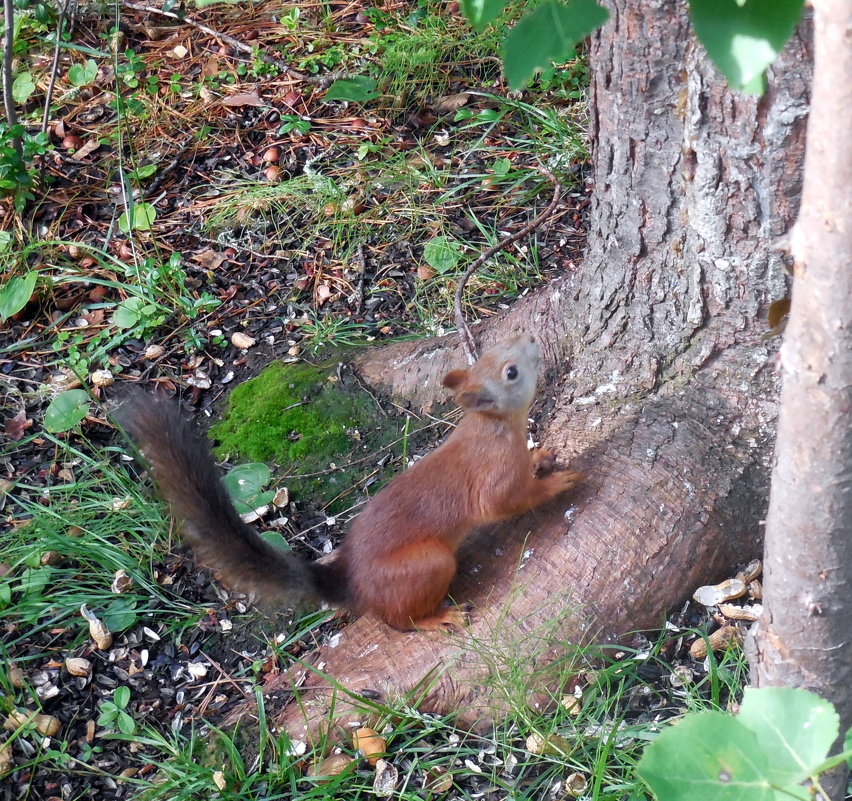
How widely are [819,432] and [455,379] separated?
4.76 ft

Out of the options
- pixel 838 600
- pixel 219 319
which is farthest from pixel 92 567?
pixel 838 600

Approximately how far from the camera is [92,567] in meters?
2.64

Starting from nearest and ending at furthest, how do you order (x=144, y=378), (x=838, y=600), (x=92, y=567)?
(x=838, y=600) < (x=92, y=567) < (x=144, y=378)

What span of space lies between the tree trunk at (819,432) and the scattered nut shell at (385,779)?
898 mm

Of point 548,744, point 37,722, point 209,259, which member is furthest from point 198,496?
point 209,259

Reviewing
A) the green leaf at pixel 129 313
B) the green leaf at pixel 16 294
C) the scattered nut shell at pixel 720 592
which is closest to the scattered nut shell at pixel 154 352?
the green leaf at pixel 129 313

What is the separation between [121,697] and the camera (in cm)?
234

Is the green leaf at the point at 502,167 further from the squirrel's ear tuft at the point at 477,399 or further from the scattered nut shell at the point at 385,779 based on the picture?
the scattered nut shell at the point at 385,779

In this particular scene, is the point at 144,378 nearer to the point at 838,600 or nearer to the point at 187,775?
the point at 187,775

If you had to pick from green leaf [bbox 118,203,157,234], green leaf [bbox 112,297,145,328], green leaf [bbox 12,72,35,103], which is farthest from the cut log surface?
green leaf [bbox 12,72,35,103]

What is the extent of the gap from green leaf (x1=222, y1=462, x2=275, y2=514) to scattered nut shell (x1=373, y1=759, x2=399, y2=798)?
0.92 meters

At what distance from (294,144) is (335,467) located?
5.70 feet

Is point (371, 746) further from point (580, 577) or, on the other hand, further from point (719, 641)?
point (719, 641)

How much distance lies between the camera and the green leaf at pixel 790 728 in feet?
2.37
